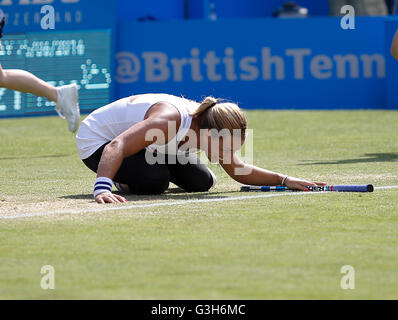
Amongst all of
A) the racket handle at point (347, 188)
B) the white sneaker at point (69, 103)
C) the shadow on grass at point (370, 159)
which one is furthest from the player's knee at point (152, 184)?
the shadow on grass at point (370, 159)

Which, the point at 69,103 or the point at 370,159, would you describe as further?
the point at 370,159

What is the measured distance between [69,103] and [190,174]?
204 cm

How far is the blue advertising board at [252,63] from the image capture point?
18.0 m

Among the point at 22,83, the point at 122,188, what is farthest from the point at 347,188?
the point at 22,83

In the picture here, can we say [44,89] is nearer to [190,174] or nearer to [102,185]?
[190,174]

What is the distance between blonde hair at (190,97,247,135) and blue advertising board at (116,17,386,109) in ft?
35.5

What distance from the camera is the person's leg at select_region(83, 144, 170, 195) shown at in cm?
753

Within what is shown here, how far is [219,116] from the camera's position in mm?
6992

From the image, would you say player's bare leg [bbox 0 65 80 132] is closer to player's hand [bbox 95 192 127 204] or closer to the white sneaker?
the white sneaker

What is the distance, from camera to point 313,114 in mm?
16953

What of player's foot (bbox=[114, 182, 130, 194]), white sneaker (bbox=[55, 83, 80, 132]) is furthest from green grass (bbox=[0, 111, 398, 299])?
white sneaker (bbox=[55, 83, 80, 132])

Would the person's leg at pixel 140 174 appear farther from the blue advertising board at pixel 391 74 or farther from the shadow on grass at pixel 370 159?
the blue advertising board at pixel 391 74
